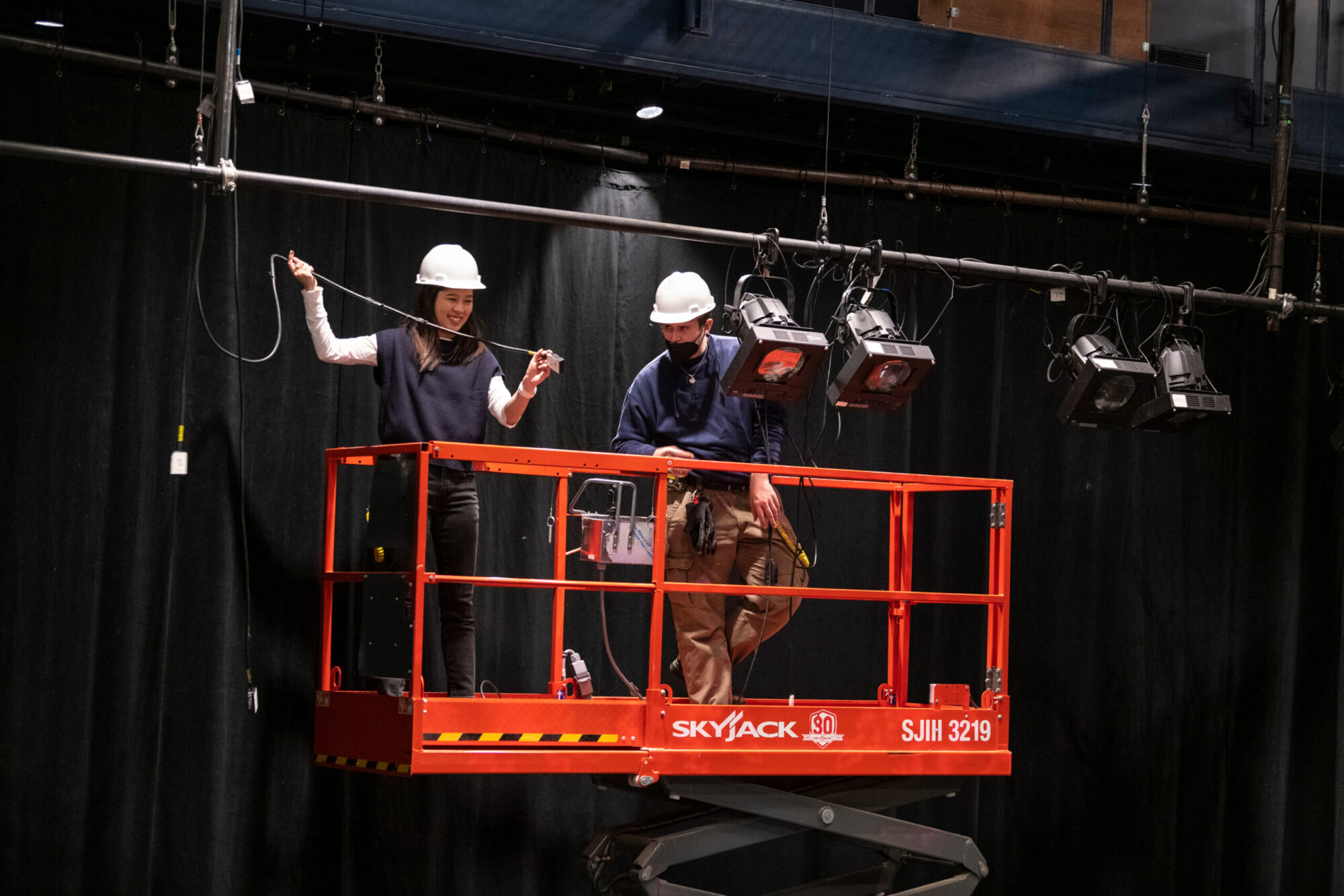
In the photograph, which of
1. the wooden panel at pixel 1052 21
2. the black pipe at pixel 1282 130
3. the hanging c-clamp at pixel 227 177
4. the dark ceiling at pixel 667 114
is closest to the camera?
the hanging c-clamp at pixel 227 177

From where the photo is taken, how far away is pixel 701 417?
5.95 meters

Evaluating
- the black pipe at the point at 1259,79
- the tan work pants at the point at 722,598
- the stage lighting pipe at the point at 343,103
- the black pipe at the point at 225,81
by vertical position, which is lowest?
the tan work pants at the point at 722,598

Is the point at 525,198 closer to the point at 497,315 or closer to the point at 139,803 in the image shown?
the point at 497,315

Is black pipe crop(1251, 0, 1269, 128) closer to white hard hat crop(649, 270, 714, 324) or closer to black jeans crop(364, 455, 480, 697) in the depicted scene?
white hard hat crop(649, 270, 714, 324)

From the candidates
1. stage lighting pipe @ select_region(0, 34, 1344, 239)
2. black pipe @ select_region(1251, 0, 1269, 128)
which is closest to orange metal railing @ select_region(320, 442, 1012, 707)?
Result: stage lighting pipe @ select_region(0, 34, 1344, 239)

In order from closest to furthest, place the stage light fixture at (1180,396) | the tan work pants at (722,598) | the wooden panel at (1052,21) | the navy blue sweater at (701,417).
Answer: the tan work pants at (722,598) → the navy blue sweater at (701,417) → the stage light fixture at (1180,396) → the wooden panel at (1052,21)

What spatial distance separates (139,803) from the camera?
600 cm

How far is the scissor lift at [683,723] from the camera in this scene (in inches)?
202

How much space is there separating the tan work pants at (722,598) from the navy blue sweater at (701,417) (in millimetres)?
173

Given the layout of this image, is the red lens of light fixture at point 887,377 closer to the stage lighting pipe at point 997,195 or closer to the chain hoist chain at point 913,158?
the stage lighting pipe at point 997,195

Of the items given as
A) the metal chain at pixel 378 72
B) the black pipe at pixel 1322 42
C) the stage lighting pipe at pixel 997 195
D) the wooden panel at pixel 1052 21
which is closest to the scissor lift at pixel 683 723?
the metal chain at pixel 378 72

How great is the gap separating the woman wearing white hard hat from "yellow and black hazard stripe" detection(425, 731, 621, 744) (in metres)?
0.37

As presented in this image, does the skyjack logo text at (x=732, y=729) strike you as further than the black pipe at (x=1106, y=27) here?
No

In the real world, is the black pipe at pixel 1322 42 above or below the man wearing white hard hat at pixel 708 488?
above
